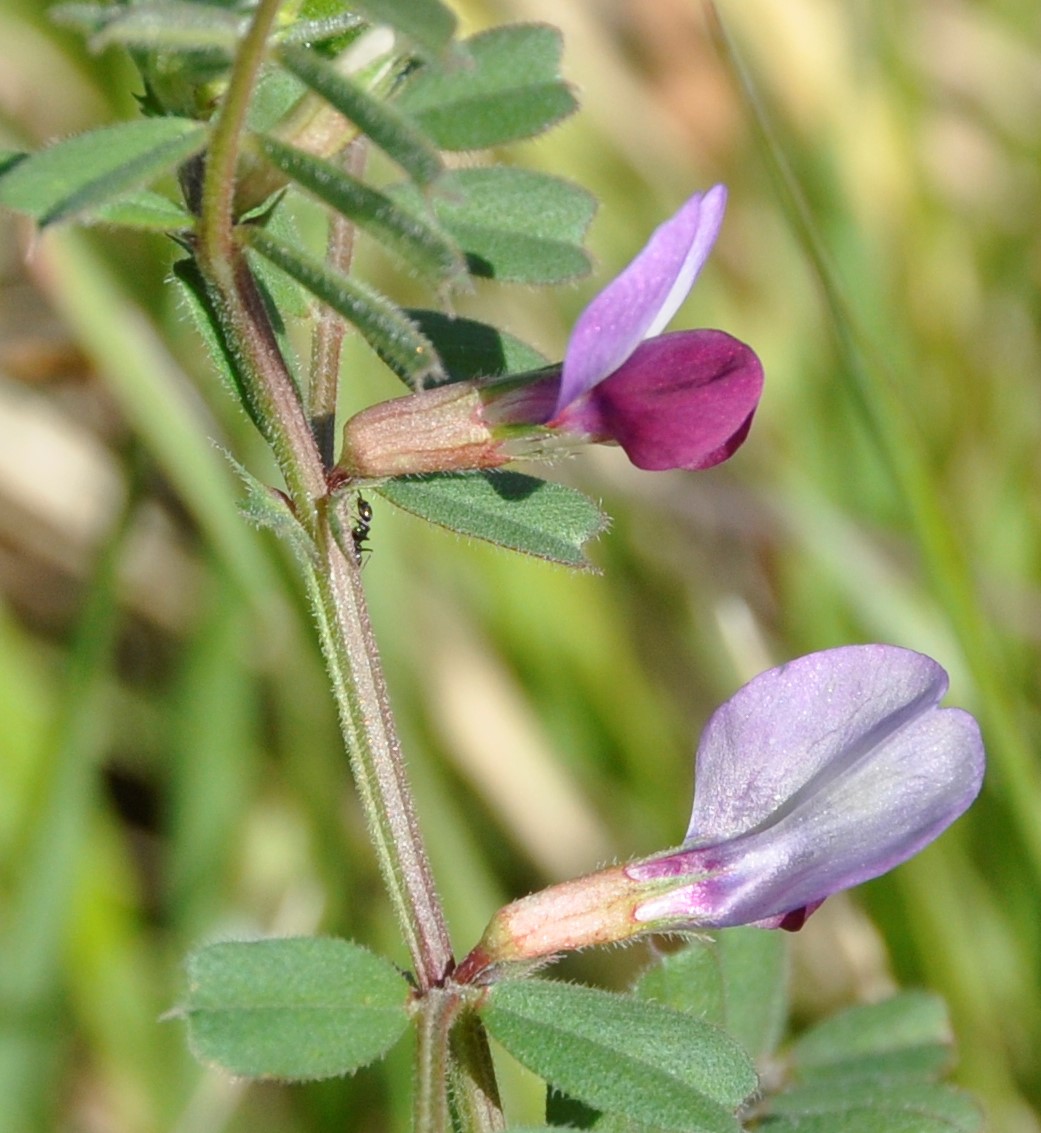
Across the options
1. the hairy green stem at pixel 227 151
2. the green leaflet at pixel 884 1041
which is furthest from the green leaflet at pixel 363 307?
the green leaflet at pixel 884 1041

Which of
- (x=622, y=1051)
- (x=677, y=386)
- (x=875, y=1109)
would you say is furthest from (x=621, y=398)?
(x=875, y=1109)

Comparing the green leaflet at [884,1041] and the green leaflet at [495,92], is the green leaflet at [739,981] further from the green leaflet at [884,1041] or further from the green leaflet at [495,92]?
the green leaflet at [495,92]

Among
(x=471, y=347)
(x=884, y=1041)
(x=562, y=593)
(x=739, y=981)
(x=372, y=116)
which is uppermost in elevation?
(x=372, y=116)

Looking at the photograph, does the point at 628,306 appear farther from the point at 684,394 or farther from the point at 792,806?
the point at 792,806

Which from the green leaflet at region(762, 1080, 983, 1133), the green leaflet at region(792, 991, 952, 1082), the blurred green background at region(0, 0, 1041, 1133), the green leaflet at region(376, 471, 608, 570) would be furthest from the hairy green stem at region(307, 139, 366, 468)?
the blurred green background at region(0, 0, 1041, 1133)

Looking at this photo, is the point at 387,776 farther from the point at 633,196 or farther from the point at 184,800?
the point at 633,196

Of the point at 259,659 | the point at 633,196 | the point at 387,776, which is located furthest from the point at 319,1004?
the point at 633,196
